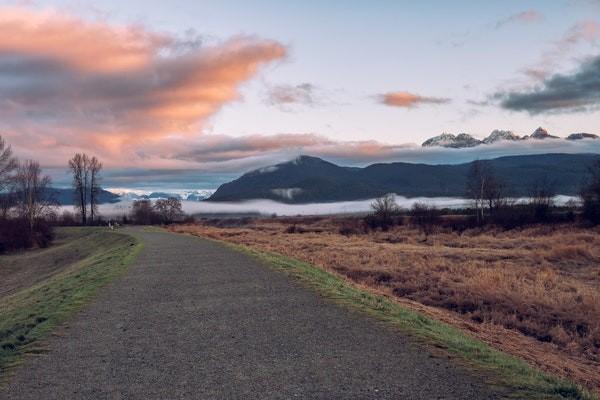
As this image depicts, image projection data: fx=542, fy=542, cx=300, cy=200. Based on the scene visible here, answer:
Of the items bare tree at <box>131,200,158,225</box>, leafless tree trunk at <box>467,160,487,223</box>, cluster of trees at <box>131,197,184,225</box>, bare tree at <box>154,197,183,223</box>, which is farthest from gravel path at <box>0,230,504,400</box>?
bare tree at <box>154,197,183,223</box>

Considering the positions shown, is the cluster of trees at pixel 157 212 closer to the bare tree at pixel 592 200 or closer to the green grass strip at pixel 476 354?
the bare tree at pixel 592 200

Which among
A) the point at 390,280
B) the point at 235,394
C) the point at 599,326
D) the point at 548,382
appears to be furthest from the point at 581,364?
the point at 390,280

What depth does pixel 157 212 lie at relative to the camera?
103938mm

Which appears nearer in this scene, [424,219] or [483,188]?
[424,219]

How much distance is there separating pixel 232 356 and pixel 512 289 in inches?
576

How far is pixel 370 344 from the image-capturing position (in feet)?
29.0

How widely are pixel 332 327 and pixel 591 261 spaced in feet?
79.7

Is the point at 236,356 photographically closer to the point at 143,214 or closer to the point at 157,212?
the point at 143,214

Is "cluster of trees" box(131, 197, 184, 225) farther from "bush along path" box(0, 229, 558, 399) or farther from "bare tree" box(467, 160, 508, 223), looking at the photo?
"bush along path" box(0, 229, 558, 399)

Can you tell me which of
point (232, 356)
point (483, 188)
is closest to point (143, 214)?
point (483, 188)

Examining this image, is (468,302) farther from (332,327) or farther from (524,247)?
(524,247)

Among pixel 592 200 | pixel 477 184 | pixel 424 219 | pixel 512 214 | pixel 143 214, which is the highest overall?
pixel 477 184

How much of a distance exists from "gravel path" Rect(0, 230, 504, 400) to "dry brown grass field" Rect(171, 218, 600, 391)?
3690mm

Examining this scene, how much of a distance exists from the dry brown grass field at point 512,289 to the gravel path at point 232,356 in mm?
3690
